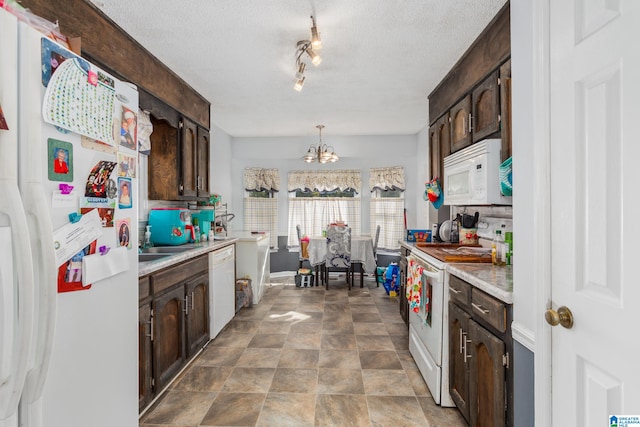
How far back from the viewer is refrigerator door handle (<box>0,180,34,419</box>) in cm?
77

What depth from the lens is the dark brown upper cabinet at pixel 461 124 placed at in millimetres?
2467

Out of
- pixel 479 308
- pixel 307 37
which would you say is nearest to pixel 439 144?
pixel 307 37

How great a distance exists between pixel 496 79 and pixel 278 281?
4.37m

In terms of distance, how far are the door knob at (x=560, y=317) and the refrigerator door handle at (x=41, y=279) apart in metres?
1.47

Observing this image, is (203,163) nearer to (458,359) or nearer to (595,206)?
(458,359)

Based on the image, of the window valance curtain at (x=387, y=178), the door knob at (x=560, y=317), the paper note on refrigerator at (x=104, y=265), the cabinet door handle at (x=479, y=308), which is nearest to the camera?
Answer: the door knob at (x=560, y=317)

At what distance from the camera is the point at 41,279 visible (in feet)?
2.80

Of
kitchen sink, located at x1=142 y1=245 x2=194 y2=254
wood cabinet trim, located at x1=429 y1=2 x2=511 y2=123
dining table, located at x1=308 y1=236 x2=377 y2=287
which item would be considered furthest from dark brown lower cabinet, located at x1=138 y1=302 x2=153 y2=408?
dining table, located at x1=308 y1=236 x2=377 y2=287

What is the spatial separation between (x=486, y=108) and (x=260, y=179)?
4173 millimetres

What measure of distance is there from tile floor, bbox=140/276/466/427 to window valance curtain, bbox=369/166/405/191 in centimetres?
245

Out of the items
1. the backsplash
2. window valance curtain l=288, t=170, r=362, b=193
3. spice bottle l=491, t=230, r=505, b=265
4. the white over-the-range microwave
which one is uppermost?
window valance curtain l=288, t=170, r=362, b=193

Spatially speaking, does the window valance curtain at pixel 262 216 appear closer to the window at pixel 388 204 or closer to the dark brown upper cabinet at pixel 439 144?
the window at pixel 388 204

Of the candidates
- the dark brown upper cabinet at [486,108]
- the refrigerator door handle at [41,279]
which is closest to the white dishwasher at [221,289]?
the refrigerator door handle at [41,279]

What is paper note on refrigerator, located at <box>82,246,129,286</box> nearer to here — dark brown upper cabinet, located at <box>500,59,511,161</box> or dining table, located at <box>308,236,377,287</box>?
dark brown upper cabinet, located at <box>500,59,511,161</box>
